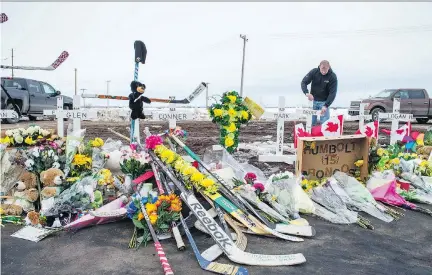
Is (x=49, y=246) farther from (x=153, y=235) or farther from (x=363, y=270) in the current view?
(x=363, y=270)

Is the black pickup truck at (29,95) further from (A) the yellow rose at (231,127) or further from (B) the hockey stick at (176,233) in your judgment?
(B) the hockey stick at (176,233)

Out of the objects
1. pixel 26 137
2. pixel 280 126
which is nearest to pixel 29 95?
pixel 26 137

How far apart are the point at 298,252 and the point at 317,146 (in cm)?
234

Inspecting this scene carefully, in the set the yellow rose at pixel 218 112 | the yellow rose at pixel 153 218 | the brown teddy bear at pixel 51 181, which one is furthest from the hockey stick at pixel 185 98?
the yellow rose at pixel 153 218

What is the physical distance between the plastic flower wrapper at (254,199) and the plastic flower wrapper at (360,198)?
1.22m

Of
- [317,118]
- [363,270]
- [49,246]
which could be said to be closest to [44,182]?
[49,246]

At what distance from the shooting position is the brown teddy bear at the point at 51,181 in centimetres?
447

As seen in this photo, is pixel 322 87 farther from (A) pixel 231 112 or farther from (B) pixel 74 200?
(B) pixel 74 200

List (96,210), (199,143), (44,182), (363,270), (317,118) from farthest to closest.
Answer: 1. (199,143)
2. (317,118)
3. (44,182)
4. (96,210)
5. (363,270)

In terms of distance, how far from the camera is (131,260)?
3.31 metres

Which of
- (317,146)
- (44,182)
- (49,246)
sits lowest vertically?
(49,246)

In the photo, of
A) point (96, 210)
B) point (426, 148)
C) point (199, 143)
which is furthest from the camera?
point (199, 143)

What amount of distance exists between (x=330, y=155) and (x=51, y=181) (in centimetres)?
389

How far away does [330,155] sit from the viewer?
18.5ft
